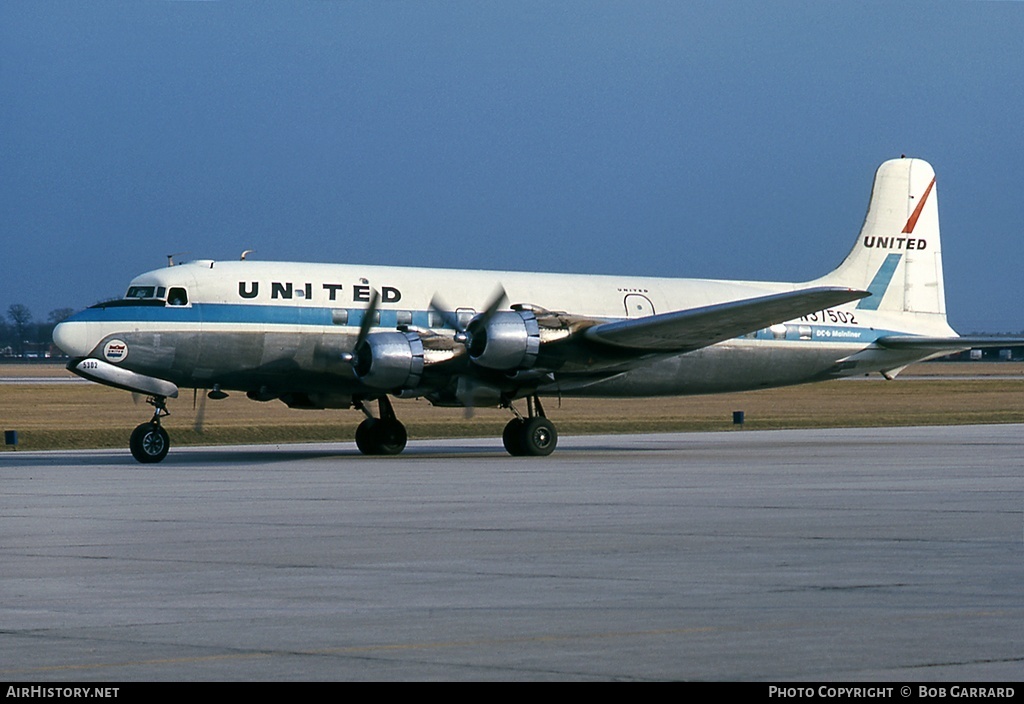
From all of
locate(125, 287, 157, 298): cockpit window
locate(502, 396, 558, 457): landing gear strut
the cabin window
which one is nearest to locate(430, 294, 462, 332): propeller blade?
locate(502, 396, 558, 457): landing gear strut

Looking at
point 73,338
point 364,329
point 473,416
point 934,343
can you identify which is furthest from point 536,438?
point 473,416

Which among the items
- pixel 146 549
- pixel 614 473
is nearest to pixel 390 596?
pixel 146 549

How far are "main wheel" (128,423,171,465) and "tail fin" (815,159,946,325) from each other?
58.4ft

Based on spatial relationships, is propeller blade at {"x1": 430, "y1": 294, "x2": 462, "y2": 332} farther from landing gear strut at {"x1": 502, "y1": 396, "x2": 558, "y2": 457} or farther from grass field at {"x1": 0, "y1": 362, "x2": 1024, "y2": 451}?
grass field at {"x1": 0, "y1": 362, "x2": 1024, "y2": 451}

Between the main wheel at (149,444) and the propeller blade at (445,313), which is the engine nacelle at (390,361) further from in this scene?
the main wheel at (149,444)

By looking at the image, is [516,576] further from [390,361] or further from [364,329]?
[364,329]

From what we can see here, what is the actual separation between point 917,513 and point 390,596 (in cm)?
854

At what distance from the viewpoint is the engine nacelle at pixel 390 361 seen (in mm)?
29703

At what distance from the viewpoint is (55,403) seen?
2687 inches

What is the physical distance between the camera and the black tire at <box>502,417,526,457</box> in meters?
31.6

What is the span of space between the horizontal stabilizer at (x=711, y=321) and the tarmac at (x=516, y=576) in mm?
5127

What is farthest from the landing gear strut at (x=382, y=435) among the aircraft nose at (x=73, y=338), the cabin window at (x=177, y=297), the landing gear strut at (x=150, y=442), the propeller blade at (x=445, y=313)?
the aircraft nose at (x=73, y=338)

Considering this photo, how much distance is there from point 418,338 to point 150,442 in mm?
5523

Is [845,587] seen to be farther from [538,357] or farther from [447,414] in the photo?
[447,414]
